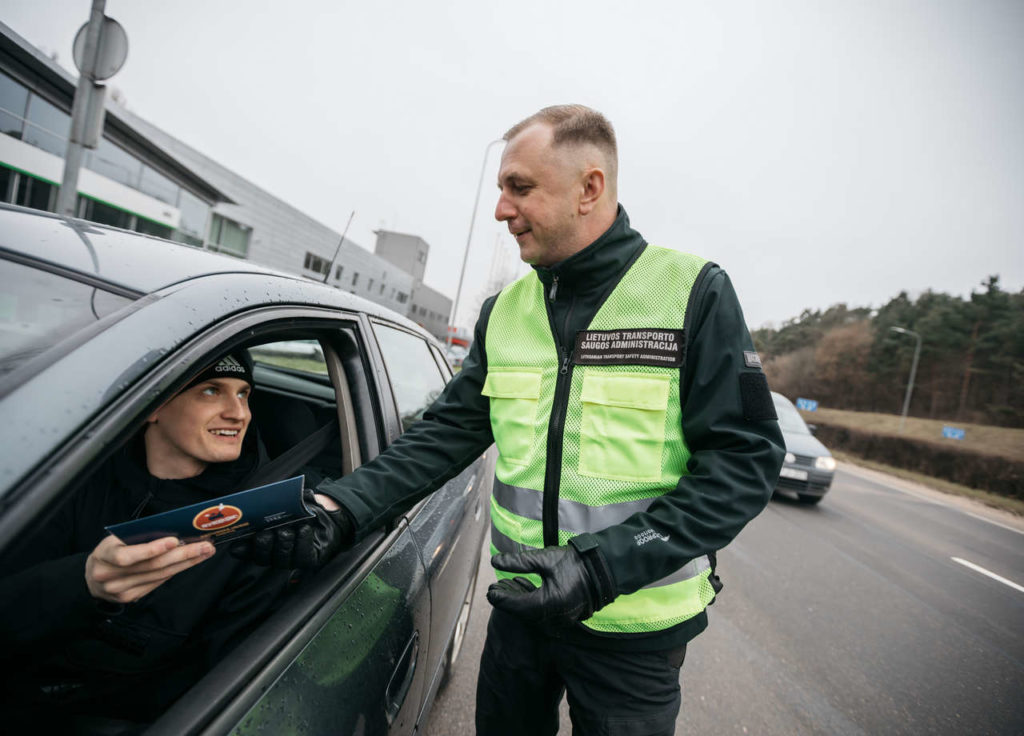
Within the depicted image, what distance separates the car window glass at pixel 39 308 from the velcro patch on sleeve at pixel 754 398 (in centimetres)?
127

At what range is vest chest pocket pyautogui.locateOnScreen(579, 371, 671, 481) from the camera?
3.74ft

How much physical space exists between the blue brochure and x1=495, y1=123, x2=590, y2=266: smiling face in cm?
89

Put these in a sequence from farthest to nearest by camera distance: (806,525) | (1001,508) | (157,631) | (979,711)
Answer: (1001,508), (806,525), (979,711), (157,631)

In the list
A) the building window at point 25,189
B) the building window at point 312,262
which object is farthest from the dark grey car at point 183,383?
the building window at point 312,262

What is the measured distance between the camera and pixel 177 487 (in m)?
1.29

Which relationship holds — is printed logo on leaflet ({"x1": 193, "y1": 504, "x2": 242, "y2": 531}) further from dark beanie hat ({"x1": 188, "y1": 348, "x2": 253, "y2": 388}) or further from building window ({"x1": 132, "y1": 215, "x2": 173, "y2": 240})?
building window ({"x1": 132, "y1": 215, "x2": 173, "y2": 240})

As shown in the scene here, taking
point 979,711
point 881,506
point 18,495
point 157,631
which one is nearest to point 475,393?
point 157,631

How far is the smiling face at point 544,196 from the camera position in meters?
1.30

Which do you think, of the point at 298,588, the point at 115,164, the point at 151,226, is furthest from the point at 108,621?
the point at 151,226

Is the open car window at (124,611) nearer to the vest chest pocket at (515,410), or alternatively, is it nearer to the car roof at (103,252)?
the car roof at (103,252)

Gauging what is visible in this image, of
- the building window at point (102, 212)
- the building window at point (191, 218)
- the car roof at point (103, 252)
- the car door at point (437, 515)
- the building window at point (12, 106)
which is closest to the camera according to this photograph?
the car roof at point (103, 252)

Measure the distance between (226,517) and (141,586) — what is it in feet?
0.71

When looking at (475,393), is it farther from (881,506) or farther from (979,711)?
(881,506)

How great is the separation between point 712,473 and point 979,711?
3099 mm
